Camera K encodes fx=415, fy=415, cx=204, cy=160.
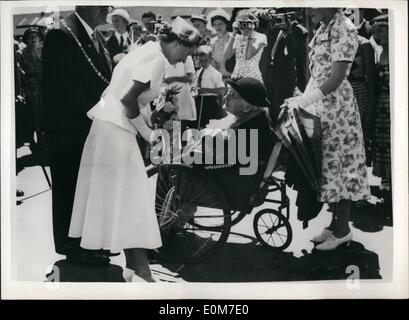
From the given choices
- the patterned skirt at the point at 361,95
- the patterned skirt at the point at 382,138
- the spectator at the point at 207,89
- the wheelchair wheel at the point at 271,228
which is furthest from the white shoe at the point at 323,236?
the spectator at the point at 207,89

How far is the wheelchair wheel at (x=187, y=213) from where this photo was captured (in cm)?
310

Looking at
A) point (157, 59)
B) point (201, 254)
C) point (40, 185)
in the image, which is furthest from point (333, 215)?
point (40, 185)

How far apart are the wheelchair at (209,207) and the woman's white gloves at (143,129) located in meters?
0.23

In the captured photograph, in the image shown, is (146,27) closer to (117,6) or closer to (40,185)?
(117,6)

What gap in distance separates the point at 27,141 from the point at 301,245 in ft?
7.27

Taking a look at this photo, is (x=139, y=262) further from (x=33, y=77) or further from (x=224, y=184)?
(x=33, y=77)

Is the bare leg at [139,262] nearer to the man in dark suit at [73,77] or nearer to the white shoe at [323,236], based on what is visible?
the man in dark suit at [73,77]

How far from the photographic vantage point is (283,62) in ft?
10.2

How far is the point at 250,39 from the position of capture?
3113 mm

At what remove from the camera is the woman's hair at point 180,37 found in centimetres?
310

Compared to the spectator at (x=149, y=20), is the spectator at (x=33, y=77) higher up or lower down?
lower down

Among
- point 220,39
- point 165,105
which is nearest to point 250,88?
point 220,39

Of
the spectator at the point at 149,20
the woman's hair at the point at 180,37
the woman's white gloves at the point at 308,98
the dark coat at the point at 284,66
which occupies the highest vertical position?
the spectator at the point at 149,20

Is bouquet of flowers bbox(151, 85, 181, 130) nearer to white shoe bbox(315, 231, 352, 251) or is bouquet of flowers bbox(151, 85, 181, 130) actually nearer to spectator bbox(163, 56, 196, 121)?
spectator bbox(163, 56, 196, 121)
